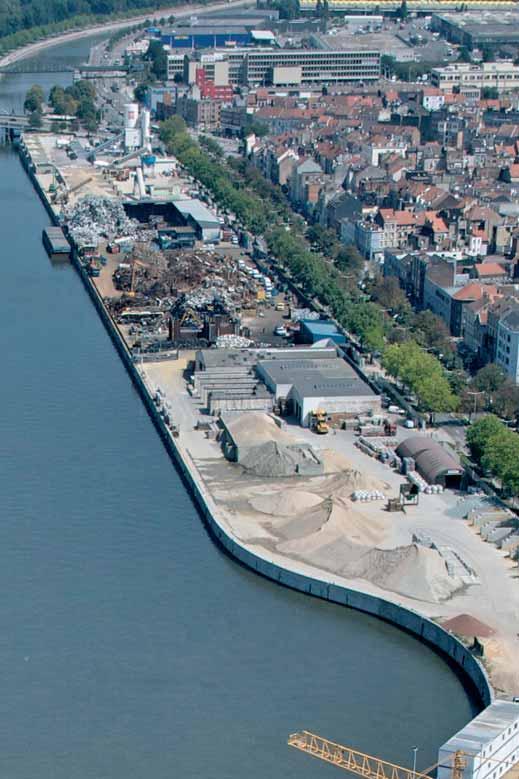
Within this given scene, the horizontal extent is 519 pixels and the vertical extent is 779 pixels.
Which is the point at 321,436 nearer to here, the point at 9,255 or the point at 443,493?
the point at 443,493

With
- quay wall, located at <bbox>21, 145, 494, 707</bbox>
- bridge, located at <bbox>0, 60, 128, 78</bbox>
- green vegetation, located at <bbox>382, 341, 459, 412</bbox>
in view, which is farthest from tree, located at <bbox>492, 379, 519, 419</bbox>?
bridge, located at <bbox>0, 60, 128, 78</bbox>

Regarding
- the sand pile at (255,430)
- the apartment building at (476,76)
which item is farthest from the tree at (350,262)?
the apartment building at (476,76)

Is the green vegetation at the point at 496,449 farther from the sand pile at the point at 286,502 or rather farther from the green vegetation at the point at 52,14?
the green vegetation at the point at 52,14

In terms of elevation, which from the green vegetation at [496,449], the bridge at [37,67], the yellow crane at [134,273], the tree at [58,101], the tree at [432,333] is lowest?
the bridge at [37,67]

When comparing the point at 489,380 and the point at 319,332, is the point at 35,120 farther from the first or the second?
the point at 489,380

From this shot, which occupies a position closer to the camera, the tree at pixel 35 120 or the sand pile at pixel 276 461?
the sand pile at pixel 276 461

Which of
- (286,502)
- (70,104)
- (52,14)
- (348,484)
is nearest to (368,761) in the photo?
(286,502)

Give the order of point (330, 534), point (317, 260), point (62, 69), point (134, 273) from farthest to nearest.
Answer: point (62, 69) < point (317, 260) < point (134, 273) < point (330, 534)
